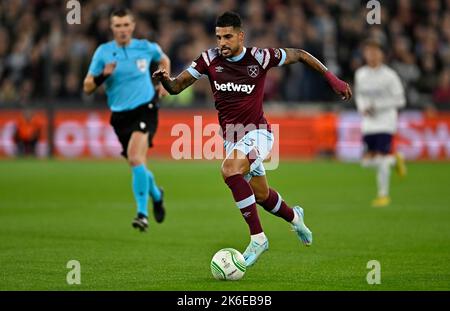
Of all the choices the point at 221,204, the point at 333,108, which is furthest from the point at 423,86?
the point at 221,204

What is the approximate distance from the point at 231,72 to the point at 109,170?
13.5 meters

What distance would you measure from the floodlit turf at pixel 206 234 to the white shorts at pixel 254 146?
973 millimetres

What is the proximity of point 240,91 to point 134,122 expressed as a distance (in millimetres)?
3677

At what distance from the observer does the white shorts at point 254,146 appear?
31.0 ft

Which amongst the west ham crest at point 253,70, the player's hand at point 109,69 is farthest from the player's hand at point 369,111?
the west ham crest at point 253,70

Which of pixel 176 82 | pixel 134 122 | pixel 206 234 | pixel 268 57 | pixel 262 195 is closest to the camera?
pixel 176 82

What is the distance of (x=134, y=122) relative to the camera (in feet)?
42.5

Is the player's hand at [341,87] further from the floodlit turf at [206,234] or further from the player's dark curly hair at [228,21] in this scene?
the floodlit turf at [206,234]

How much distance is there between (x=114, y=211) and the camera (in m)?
15.1

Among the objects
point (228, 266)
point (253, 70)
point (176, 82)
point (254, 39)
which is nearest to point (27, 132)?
point (254, 39)

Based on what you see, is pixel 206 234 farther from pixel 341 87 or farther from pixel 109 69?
pixel 341 87

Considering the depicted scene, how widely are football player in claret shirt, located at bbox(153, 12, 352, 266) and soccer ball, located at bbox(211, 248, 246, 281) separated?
0.38 metres
